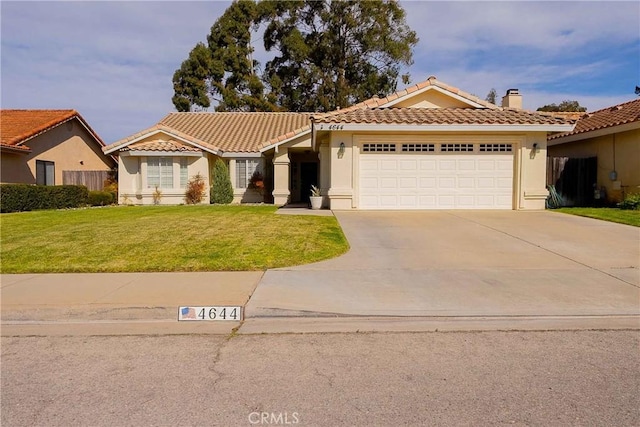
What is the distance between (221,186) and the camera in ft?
76.6

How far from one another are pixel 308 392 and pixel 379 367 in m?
0.84

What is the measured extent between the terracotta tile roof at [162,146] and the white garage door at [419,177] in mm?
10121

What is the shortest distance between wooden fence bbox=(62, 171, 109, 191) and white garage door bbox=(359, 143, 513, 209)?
651 inches

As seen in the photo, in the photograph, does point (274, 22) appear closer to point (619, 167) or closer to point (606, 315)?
point (619, 167)

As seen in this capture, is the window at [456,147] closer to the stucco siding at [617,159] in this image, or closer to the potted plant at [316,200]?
the potted plant at [316,200]

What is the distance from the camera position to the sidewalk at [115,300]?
19.3 feet

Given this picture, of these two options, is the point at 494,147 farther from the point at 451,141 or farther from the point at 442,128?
the point at 442,128

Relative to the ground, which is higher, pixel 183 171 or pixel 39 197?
pixel 183 171

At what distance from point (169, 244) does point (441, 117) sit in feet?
35.0

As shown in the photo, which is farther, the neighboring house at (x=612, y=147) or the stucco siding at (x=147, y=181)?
the stucco siding at (x=147, y=181)

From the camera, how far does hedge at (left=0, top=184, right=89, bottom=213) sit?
19.2 metres

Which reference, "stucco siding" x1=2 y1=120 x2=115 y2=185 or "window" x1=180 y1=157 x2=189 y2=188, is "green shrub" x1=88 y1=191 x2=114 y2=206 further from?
"window" x1=180 y1=157 x2=189 y2=188

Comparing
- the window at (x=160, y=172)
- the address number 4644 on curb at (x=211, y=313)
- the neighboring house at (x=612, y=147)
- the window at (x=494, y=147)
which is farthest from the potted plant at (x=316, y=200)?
the address number 4644 on curb at (x=211, y=313)

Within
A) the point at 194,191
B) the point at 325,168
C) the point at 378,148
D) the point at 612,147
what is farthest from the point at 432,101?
the point at 194,191
